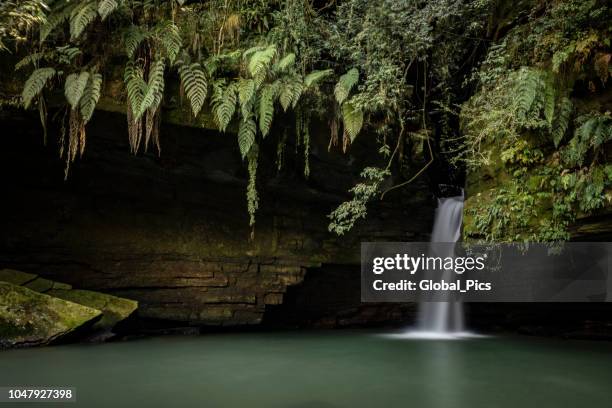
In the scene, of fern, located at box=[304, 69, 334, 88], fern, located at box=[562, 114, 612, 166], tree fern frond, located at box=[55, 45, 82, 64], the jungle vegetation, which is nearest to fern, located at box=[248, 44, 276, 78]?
the jungle vegetation

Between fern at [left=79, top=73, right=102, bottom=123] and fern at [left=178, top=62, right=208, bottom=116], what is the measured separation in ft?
3.46

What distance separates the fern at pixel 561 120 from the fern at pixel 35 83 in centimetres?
632

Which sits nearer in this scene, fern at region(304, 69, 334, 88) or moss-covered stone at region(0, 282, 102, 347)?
A: moss-covered stone at region(0, 282, 102, 347)

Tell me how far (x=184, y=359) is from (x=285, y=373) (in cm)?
144

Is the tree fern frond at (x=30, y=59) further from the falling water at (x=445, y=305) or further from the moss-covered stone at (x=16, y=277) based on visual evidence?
the falling water at (x=445, y=305)

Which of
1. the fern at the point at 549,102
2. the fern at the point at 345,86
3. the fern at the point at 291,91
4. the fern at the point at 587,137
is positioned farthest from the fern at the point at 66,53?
the fern at the point at 587,137

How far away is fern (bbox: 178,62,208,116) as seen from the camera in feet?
19.9

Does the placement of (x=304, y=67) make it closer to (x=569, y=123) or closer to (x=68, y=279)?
(x=569, y=123)

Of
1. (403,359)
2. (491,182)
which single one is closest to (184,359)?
(403,359)

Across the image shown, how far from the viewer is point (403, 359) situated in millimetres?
6051

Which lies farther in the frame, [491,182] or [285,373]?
[491,182]

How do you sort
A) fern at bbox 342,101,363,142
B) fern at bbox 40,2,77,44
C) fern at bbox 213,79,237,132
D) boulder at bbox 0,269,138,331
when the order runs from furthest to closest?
boulder at bbox 0,269,138,331 < fern at bbox 342,101,363,142 < fern at bbox 213,79,237,132 < fern at bbox 40,2,77,44

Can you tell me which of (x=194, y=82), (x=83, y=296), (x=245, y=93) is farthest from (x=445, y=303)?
(x=83, y=296)

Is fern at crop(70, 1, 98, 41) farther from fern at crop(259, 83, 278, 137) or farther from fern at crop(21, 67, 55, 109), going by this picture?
fern at crop(259, 83, 278, 137)
